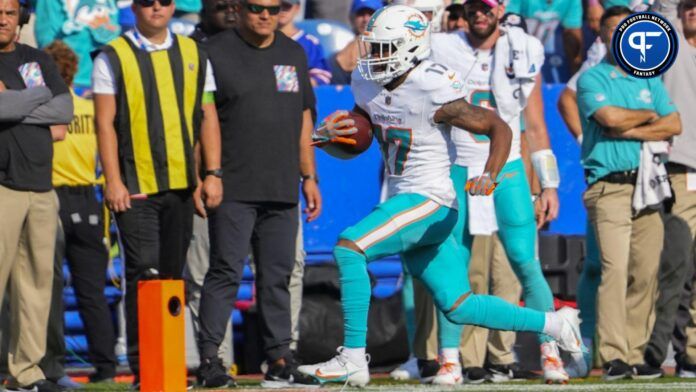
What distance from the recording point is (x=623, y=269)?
9164mm

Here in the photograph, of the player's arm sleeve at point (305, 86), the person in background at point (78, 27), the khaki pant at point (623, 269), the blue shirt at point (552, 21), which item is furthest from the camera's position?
the blue shirt at point (552, 21)

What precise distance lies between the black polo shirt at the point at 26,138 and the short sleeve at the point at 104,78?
0.20 m

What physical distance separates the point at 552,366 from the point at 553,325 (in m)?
0.77

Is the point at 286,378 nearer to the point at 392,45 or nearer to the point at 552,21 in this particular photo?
the point at 392,45

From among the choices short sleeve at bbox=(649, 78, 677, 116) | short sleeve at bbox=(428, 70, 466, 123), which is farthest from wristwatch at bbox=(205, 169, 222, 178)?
short sleeve at bbox=(649, 78, 677, 116)

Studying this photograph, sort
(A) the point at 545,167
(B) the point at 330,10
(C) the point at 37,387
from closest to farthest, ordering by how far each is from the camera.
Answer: (C) the point at 37,387
(A) the point at 545,167
(B) the point at 330,10

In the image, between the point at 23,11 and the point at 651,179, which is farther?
the point at 651,179

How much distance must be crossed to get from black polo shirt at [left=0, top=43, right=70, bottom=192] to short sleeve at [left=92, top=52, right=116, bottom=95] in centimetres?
20

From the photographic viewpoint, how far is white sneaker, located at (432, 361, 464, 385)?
8367 millimetres

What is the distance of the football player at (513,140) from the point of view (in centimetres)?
852

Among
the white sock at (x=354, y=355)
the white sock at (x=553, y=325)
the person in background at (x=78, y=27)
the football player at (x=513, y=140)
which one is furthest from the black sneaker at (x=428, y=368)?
the person in background at (x=78, y=27)

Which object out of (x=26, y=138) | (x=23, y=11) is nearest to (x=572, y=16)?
(x=23, y=11)

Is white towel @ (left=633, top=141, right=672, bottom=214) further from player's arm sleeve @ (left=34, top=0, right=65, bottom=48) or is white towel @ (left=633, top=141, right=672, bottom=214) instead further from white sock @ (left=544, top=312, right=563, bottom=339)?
player's arm sleeve @ (left=34, top=0, right=65, bottom=48)

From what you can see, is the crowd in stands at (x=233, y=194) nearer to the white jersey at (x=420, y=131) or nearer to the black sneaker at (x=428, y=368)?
the black sneaker at (x=428, y=368)
